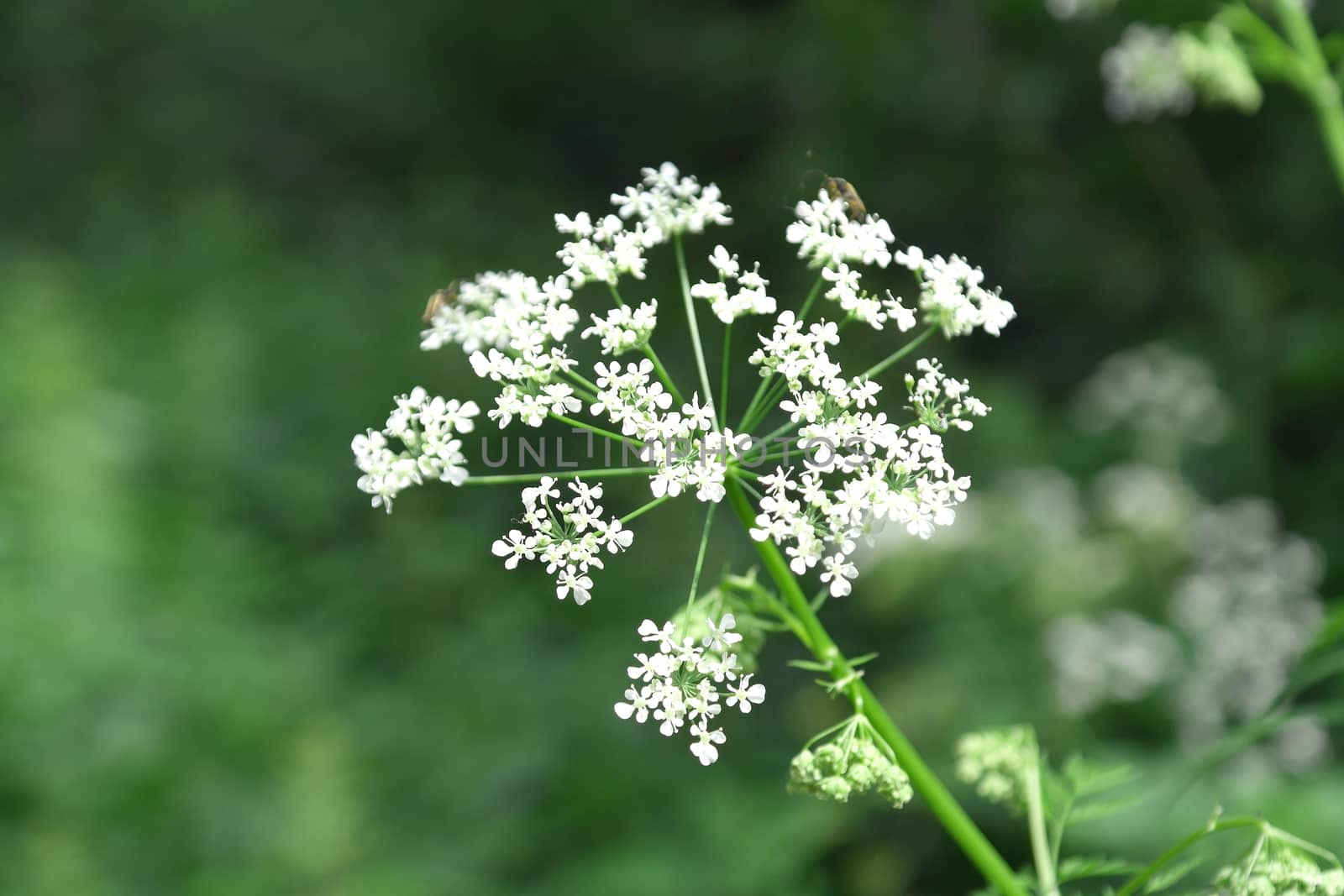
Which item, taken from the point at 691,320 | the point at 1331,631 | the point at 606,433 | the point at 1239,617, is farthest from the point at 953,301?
the point at 1239,617

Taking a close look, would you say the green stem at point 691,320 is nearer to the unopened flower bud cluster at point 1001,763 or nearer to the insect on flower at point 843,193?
the insect on flower at point 843,193

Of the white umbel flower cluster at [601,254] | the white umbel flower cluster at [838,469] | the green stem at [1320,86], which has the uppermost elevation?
the green stem at [1320,86]

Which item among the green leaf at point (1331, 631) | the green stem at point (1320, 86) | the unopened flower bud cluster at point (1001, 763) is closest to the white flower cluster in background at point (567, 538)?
the unopened flower bud cluster at point (1001, 763)

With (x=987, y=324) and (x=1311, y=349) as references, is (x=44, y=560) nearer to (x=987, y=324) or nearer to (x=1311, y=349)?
(x=987, y=324)

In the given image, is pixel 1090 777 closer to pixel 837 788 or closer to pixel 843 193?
pixel 837 788

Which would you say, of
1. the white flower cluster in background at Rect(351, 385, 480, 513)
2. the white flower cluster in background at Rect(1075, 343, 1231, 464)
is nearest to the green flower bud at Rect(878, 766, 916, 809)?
the white flower cluster in background at Rect(351, 385, 480, 513)

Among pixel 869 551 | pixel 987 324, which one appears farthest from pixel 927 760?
pixel 987 324
